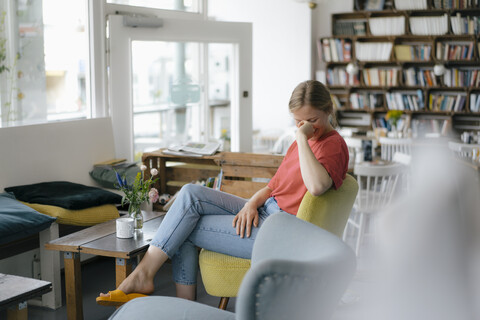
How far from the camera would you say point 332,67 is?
27.6ft

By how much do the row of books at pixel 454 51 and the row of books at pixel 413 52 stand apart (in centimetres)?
14

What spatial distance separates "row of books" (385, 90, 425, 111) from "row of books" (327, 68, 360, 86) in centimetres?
49

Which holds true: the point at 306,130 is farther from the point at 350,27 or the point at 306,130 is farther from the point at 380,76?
the point at 350,27

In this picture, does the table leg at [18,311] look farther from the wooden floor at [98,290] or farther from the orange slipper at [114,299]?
the wooden floor at [98,290]

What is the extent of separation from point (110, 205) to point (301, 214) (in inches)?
64.8

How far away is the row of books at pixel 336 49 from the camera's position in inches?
Result: 320

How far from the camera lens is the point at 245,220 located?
2.62 metres

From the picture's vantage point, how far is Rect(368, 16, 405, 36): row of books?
783cm

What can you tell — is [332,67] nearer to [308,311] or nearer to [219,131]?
[219,131]

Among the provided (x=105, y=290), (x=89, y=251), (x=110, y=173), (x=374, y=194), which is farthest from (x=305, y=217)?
(x=110, y=173)

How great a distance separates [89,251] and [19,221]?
58 cm

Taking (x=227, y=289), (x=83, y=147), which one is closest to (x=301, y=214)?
(x=227, y=289)

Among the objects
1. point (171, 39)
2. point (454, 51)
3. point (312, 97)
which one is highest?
point (454, 51)

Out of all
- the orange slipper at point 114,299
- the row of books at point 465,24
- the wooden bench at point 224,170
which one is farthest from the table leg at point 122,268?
the row of books at point 465,24
